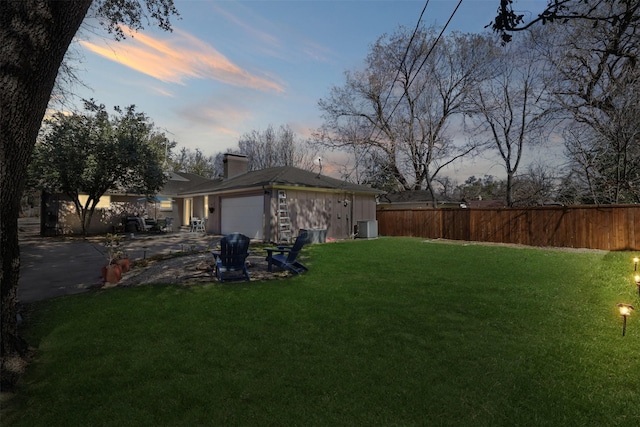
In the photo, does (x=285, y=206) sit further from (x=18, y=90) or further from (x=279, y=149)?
(x=279, y=149)

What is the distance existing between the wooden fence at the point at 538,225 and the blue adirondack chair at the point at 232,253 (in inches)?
532

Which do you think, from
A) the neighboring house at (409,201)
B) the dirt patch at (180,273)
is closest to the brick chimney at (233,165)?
the neighboring house at (409,201)

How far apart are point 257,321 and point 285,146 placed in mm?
34433

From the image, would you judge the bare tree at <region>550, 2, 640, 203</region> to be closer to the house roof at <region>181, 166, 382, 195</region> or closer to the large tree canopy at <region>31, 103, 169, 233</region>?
the house roof at <region>181, 166, 382, 195</region>

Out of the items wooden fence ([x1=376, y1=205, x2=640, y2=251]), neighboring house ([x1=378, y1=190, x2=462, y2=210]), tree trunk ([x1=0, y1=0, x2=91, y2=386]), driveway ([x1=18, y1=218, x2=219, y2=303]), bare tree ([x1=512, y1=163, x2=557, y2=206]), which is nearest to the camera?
tree trunk ([x1=0, y1=0, x2=91, y2=386])

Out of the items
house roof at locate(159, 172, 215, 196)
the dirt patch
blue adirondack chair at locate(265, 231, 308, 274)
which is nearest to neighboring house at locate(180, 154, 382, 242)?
the dirt patch

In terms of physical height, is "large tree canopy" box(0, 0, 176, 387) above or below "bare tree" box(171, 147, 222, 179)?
below

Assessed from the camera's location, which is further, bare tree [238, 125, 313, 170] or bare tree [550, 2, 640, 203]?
bare tree [238, 125, 313, 170]

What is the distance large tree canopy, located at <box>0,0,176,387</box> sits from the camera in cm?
268

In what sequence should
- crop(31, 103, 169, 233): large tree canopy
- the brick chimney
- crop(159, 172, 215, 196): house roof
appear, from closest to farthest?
crop(31, 103, 169, 233): large tree canopy → the brick chimney → crop(159, 172, 215, 196): house roof

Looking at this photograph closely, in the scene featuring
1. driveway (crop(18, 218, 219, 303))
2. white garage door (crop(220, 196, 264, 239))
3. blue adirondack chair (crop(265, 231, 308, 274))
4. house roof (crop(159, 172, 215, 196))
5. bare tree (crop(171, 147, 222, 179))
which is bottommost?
driveway (crop(18, 218, 219, 303))

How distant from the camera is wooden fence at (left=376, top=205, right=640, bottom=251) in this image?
12.0m

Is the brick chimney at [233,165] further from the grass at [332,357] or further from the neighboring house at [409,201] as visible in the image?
the grass at [332,357]

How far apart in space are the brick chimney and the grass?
1599 cm
